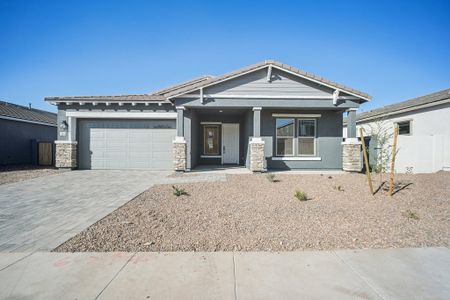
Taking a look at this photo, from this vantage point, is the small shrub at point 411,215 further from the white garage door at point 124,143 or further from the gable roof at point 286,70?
the white garage door at point 124,143

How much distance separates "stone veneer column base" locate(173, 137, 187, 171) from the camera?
1025cm

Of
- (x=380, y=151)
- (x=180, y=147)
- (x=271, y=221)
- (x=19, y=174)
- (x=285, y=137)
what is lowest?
(x=271, y=221)

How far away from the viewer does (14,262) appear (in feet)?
9.84

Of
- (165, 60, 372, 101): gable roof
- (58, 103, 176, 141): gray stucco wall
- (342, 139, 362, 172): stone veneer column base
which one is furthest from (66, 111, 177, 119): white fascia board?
(342, 139, 362, 172): stone veneer column base

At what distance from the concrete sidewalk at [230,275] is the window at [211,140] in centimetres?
1074

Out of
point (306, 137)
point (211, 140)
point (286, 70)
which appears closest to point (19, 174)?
point (211, 140)

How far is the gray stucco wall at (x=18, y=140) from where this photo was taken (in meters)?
14.4

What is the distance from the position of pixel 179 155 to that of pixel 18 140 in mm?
13376

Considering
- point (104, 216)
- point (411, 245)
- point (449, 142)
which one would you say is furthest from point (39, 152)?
point (449, 142)

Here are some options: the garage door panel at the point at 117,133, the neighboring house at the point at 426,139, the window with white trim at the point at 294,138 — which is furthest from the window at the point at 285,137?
the garage door panel at the point at 117,133

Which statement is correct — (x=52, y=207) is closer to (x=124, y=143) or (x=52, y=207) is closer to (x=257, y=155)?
(x=124, y=143)

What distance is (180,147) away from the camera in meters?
10.3

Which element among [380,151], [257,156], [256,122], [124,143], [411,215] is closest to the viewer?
[411,215]

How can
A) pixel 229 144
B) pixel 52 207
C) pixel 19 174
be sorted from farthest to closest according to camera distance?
pixel 229 144 < pixel 19 174 < pixel 52 207
